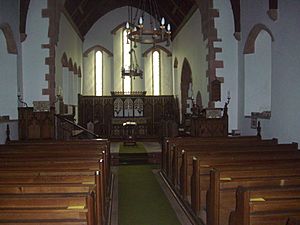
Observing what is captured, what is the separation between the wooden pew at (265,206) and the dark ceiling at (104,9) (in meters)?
9.56

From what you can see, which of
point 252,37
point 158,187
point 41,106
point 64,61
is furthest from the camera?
point 64,61

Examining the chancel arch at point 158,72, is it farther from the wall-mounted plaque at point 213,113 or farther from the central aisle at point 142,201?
the central aisle at point 142,201

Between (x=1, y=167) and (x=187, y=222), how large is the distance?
86.7 inches

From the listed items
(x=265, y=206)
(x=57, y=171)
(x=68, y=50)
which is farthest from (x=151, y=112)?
(x=265, y=206)

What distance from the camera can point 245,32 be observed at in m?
8.83

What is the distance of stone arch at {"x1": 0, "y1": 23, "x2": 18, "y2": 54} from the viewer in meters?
7.96

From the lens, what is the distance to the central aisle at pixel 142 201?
182 inches

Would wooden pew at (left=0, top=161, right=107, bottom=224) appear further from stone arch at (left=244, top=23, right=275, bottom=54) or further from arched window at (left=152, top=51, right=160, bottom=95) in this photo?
arched window at (left=152, top=51, right=160, bottom=95)

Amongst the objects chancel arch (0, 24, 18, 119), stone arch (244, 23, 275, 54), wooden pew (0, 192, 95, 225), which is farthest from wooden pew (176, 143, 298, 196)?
chancel arch (0, 24, 18, 119)

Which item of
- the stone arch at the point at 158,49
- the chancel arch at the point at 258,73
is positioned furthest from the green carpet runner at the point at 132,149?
the stone arch at the point at 158,49

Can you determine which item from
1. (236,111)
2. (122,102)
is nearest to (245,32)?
(236,111)

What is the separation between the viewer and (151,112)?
16.4m

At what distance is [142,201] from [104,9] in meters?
12.3

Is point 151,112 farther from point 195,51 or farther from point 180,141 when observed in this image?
point 180,141
